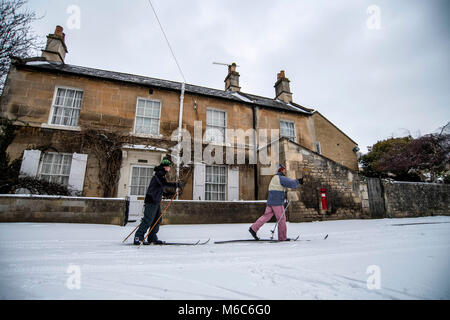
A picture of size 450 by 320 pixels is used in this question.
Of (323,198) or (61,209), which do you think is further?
(323,198)

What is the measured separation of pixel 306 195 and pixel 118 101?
9.18 m

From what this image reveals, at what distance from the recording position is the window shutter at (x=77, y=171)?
25.0 ft

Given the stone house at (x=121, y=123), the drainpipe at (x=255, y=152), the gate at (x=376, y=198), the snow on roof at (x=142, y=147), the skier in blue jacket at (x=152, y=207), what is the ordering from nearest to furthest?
the skier in blue jacket at (x=152, y=207), the stone house at (x=121, y=123), the snow on roof at (x=142, y=147), the gate at (x=376, y=198), the drainpipe at (x=255, y=152)

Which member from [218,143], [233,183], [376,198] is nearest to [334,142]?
[376,198]

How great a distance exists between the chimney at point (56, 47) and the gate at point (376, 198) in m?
16.3

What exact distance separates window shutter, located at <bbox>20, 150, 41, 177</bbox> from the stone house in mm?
28

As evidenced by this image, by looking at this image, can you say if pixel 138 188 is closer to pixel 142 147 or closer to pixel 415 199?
pixel 142 147

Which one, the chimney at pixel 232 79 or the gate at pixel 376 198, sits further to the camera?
the chimney at pixel 232 79

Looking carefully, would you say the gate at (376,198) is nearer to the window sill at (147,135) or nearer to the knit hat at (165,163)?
the knit hat at (165,163)

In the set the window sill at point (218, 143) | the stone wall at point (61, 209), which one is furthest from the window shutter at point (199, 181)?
the stone wall at point (61, 209)

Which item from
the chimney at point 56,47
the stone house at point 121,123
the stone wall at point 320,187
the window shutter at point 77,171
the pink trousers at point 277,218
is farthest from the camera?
the chimney at point 56,47

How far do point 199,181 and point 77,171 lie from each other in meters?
4.91

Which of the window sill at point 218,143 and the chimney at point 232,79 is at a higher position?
the chimney at point 232,79

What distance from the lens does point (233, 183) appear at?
944 cm
